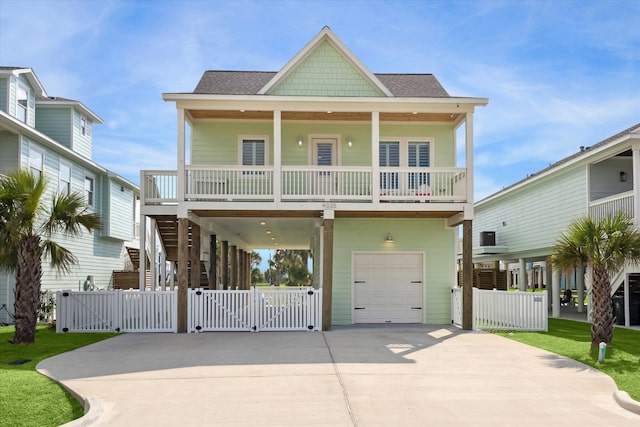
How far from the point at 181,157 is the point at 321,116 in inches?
176

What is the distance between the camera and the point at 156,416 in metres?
6.45

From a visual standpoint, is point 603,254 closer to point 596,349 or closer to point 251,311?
point 596,349

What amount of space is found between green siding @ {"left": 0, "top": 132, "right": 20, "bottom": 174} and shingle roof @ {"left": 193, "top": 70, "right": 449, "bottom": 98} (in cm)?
594

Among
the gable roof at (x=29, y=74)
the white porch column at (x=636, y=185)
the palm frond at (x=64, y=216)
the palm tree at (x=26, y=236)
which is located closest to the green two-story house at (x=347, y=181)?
the palm frond at (x=64, y=216)

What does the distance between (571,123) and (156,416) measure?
30211 millimetres

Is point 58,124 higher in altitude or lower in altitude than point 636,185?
higher

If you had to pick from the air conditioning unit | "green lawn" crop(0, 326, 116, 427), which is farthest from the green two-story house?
the air conditioning unit

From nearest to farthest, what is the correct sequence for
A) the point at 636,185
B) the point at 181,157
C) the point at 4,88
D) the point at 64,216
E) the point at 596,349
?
the point at 596,349 → the point at 64,216 → the point at 181,157 → the point at 636,185 → the point at 4,88

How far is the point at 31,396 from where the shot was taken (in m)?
7.35

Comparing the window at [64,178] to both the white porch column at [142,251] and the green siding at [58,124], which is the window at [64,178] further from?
the white porch column at [142,251]

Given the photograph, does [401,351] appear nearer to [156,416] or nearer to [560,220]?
[156,416]

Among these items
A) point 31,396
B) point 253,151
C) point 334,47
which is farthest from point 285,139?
point 31,396

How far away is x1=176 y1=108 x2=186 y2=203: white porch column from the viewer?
14898 mm

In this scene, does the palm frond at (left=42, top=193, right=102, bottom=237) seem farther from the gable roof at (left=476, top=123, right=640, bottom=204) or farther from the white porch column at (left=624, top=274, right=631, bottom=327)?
the white porch column at (left=624, top=274, right=631, bottom=327)
